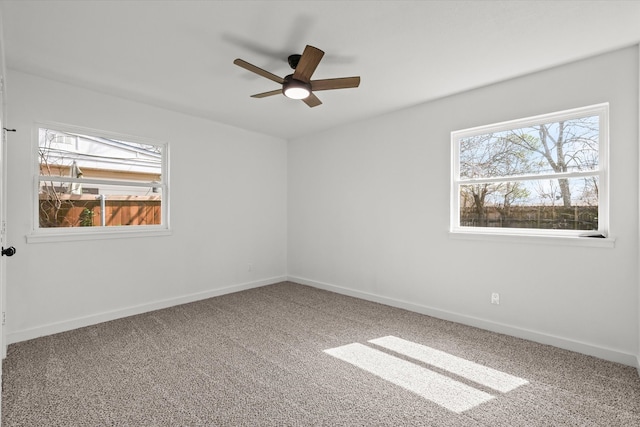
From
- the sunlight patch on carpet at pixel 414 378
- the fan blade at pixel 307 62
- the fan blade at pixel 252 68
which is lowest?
the sunlight patch on carpet at pixel 414 378

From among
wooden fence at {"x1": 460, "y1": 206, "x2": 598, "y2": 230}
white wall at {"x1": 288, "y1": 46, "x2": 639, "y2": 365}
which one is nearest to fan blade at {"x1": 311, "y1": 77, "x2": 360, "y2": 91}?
white wall at {"x1": 288, "y1": 46, "x2": 639, "y2": 365}

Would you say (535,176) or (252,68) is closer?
(252,68)

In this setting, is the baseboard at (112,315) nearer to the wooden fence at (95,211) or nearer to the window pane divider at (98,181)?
the wooden fence at (95,211)

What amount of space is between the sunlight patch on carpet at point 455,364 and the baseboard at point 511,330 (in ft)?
2.65

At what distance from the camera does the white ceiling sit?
2084mm

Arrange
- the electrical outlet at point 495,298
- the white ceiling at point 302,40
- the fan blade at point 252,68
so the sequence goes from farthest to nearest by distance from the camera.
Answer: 1. the electrical outlet at point 495,298
2. the fan blade at point 252,68
3. the white ceiling at point 302,40

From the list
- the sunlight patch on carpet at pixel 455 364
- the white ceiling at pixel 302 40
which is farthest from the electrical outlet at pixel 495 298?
the white ceiling at pixel 302 40

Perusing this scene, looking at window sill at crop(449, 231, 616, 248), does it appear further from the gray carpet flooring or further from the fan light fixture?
the fan light fixture

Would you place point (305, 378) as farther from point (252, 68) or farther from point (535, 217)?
point (535, 217)

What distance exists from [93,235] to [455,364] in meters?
3.70

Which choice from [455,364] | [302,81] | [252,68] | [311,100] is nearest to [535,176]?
[455,364]

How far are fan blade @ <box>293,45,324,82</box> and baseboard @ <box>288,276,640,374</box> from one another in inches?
111

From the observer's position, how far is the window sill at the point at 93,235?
315cm

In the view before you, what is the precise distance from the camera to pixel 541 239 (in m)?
2.98
